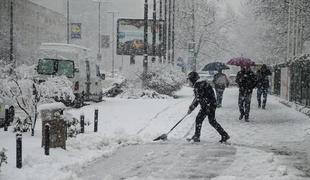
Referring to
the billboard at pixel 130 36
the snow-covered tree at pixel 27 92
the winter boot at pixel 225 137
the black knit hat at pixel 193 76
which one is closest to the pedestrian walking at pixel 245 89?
the winter boot at pixel 225 137

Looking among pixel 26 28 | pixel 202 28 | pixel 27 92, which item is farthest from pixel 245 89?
pixel 26 28

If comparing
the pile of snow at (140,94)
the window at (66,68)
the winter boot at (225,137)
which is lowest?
the pile of snow at (140,94)

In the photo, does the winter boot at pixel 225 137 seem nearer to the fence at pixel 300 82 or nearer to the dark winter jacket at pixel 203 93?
the dark winter jacket at pixel 203 93

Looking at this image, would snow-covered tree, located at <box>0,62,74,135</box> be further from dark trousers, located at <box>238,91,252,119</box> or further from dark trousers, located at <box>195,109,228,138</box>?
dark trousers, located at <box>238,91,252,119</box>

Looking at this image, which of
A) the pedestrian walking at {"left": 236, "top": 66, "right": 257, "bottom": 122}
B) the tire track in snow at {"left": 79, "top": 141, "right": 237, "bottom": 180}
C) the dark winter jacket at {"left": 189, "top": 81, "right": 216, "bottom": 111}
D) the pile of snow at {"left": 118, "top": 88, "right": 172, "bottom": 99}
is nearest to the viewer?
the tire track in snow at {"left": 79, "top": 141, "right": 237, "bottom": 180}

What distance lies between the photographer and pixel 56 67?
926 inches

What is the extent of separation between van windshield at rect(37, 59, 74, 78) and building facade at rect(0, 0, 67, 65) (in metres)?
28.1

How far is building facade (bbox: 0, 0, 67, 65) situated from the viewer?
57.7 m

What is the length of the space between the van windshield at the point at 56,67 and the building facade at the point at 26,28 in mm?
28070

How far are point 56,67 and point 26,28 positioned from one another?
4821 cm

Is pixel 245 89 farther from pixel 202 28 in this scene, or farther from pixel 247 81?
pixel 202 28

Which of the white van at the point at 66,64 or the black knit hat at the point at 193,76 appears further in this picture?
the white van at the point at 66,64

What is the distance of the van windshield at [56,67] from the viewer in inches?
925

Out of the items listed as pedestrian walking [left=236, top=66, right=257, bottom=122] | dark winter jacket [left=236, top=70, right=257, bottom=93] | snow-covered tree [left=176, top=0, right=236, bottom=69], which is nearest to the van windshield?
pedestrian walking [left=236, top=66, right=257, bottom=122]
